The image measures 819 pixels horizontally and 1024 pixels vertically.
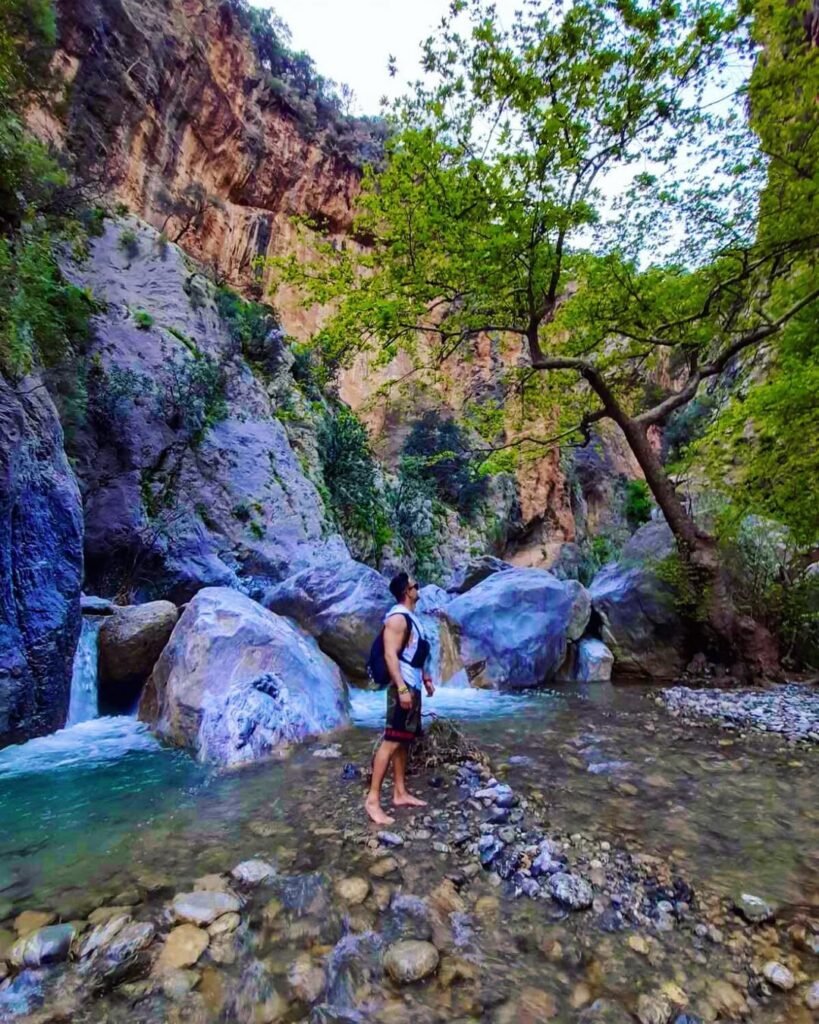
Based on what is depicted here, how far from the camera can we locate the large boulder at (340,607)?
852 cm

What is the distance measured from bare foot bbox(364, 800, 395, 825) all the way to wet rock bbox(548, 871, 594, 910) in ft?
3.90

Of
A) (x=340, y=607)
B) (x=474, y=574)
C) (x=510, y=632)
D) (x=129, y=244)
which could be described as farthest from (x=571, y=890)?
(x=129, y=244)

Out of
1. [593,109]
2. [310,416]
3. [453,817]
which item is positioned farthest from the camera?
[310,416]

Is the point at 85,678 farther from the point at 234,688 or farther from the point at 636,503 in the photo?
the point at 636,503

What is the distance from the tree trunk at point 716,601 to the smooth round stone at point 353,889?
866cm

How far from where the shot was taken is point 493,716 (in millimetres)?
7430

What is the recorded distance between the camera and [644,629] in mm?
10945

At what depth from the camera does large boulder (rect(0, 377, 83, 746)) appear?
559 cm

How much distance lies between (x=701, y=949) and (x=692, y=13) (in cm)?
1063

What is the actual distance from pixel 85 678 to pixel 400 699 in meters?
5.04

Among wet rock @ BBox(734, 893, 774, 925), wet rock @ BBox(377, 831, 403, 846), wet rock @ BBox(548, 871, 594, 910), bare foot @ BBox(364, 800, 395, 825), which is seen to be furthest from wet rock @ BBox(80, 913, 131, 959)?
wet rock @ BBox(734, 893, 774, 925)

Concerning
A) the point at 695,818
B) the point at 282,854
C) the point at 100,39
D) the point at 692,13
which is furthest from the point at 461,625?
the point at 100,39

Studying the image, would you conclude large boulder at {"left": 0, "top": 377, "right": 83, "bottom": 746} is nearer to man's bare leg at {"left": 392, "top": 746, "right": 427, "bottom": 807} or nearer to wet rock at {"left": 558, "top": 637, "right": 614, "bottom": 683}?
man's bare leg at {"left": 392, "top": 746, "right": 427, "bottom": 807}

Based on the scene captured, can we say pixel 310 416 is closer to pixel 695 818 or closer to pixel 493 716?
pixel 493 716
